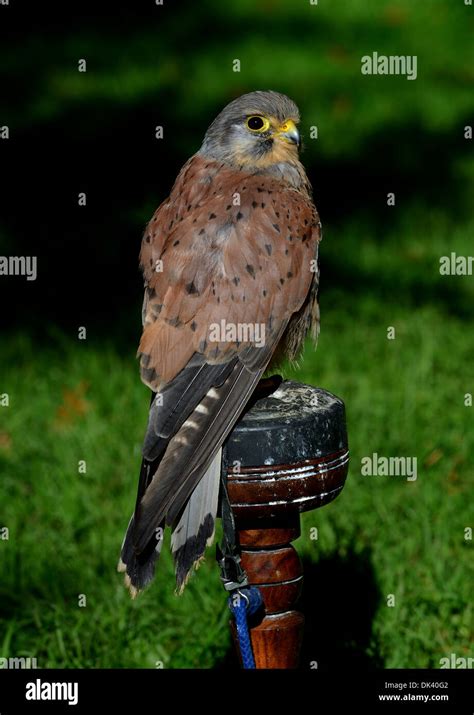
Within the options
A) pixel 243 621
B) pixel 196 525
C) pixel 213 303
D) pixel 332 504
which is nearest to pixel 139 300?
pixel 332 504

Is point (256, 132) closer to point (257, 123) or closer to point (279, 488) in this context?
point (257, 123)

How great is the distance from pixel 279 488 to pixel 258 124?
133 centimetres

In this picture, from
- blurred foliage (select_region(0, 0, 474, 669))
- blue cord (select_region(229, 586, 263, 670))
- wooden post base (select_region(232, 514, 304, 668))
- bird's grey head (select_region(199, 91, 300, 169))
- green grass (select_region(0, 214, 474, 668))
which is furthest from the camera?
blurred foliage (select_region(0, 0, 474, 669))

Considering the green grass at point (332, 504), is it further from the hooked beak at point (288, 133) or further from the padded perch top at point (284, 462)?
the hooked beak at point (288, 133)

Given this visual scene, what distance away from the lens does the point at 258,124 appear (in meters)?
3.42

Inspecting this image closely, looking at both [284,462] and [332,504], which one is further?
[332,504]

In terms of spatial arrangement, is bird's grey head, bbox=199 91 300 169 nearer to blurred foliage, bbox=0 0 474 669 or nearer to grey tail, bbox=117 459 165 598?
grey tail, bbox=117 459 165 598

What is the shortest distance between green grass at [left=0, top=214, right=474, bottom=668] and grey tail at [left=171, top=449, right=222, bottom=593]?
3.40 feet

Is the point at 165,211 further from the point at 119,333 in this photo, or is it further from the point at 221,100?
the point at 221,100

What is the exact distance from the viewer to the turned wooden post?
2629 millimetres

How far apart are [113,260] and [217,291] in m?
4.34

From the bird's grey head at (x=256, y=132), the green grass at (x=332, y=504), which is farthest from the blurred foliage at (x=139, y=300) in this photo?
the bird's grey head at (x=256, y=132)

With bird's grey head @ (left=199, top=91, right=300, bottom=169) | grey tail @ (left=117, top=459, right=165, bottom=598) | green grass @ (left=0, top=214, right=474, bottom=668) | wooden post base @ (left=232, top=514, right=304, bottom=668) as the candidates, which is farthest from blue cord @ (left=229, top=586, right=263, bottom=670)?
bird's grey head @ (left=199, top=91, right=300, bottom=169)

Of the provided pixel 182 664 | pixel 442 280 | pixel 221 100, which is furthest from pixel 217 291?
pixel 221 100
